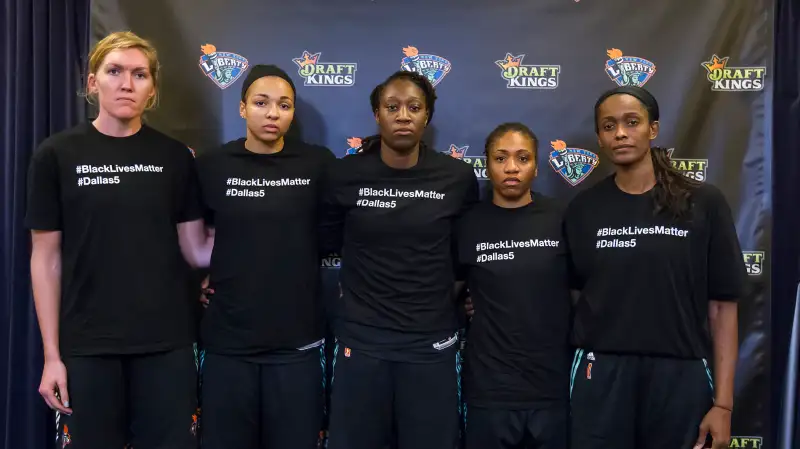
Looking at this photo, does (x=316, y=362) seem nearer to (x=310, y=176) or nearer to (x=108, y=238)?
(x=310, y=176)

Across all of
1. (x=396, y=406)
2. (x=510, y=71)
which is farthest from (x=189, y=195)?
(x=510, y=71)

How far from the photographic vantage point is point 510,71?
2.68 metres

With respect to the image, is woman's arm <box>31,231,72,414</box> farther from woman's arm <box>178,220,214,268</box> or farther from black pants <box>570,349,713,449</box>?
black pants <box>570,349,713,449</box>

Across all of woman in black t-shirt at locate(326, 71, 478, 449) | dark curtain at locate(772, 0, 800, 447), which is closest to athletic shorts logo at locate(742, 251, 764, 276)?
dark curtain at locate(772, 0, 800, 447)

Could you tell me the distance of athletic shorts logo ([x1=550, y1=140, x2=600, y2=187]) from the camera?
8.75 ft

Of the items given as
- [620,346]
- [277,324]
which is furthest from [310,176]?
[620,346]

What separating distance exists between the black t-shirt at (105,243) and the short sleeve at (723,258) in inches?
71.9

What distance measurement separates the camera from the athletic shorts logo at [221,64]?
269 cm

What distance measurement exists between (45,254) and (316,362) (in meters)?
1.00

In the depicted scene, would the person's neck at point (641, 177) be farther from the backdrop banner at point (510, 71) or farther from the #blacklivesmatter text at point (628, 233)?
the backdrop banner at point (510, 71)

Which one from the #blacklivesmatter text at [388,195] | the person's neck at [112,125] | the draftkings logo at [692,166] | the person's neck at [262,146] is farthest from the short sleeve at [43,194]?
the draftkings logo at [692,166]

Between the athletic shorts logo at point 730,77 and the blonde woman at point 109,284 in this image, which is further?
the athletic shorts logo at point 730,77

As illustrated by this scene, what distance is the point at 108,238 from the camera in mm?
2000

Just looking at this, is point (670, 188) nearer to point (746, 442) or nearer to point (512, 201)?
point (512, 201)
